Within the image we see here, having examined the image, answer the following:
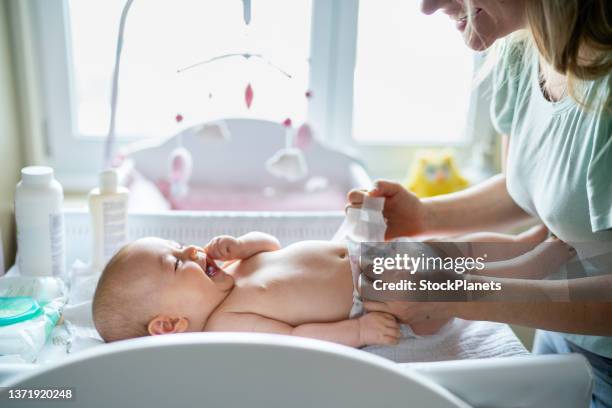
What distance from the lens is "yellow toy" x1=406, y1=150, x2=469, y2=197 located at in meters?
1.72

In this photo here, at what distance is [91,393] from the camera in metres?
0.68

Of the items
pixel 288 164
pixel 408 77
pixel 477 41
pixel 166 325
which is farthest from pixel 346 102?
pixel 166 325

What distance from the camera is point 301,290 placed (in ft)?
3.65

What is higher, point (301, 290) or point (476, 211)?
point (476, 211)

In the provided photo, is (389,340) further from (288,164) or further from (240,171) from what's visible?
(240,171)

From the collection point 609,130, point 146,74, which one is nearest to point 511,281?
point 609,130

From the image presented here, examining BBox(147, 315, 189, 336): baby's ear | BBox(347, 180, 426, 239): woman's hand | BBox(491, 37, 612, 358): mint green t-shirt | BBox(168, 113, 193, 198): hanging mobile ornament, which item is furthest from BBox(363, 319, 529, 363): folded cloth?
BBox(168, 113, 193, 198): hanging mobile ornament

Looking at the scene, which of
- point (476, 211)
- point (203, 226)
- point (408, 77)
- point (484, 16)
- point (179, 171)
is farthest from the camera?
point (408, 77)

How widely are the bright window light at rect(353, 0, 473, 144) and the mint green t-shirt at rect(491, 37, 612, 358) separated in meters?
0.68

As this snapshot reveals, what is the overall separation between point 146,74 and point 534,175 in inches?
45.7

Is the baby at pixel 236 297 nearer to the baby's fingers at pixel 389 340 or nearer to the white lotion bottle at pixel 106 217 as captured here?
the baby's fingers at pixel 389 340

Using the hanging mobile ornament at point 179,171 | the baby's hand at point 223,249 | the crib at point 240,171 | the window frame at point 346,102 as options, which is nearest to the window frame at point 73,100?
the window frame at point 346,102

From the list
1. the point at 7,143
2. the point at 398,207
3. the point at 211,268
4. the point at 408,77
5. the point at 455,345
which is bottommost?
the point at 455,345

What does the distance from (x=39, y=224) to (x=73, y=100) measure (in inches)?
25.4
